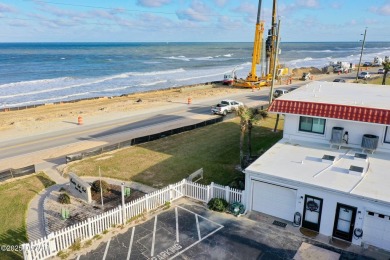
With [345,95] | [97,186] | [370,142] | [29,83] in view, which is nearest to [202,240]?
[97,186]

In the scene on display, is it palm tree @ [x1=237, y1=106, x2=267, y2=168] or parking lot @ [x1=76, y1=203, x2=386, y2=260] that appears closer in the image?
parking lot @ [x1=76, y1=203, x2=386, y2=260]

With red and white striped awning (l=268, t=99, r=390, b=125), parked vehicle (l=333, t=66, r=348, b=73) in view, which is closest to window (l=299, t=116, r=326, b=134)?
red and white striped awning (l=268, t=99, r=390, b=125)

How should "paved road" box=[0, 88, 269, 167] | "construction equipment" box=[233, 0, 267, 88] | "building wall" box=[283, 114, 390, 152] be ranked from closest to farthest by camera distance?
1. "building wall" box=[283, 114, 390, 152]
2. "paved road" box=[0, 88, 269, 167]
3. "construction equipment" box=[233, 0, 267, 88]

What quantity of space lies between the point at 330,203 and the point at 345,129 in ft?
21.5

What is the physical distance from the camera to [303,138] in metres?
20.6

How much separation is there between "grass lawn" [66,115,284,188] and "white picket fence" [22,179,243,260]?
259cm

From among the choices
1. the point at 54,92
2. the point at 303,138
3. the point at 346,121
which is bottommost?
the point at 54,92

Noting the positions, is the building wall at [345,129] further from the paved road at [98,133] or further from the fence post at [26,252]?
the paved road at [98,133]

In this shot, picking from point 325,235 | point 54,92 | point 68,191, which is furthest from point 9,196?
point 54,92

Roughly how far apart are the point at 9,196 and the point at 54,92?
51.9 meters

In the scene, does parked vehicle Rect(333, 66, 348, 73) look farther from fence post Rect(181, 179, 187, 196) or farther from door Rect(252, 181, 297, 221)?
fence post Rect(181, 179, 187, 196)

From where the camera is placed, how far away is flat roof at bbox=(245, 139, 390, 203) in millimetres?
14352

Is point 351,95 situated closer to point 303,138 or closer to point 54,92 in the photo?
point 303,138

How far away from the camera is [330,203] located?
14469 mm
